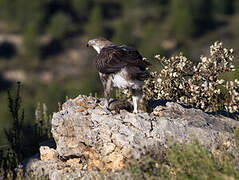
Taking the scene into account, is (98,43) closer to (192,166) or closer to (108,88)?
(108,88)

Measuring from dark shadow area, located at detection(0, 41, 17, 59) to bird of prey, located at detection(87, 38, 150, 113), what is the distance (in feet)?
322

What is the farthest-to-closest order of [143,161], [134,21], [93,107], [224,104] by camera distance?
[134,21] → [224,104] → [93,107] → [143,161]

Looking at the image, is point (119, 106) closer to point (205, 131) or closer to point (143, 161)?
point (205, 131)

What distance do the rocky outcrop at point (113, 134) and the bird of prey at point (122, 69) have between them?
41 cm

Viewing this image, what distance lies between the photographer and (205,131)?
862cm

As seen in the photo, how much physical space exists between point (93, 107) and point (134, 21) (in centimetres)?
11135

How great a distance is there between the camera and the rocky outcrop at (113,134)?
333 inches

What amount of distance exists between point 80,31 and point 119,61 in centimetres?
10651

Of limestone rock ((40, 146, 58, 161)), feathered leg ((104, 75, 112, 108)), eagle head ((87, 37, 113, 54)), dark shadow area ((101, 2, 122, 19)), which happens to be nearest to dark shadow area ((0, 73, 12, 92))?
dark shadow area ((101, 2, 122, 19))

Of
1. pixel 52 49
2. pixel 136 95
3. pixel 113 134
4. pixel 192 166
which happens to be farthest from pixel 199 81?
pixel 52 49

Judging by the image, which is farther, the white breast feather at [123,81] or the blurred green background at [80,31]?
the blurred green background at [80,31]

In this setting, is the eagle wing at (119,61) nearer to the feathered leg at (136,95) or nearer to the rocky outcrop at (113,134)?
the feathered leg at (136,95)

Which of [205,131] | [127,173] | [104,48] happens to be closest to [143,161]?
[127,173]

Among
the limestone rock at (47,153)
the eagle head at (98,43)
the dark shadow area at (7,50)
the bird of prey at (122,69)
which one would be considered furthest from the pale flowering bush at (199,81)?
the dark shadow area at (7,50)
